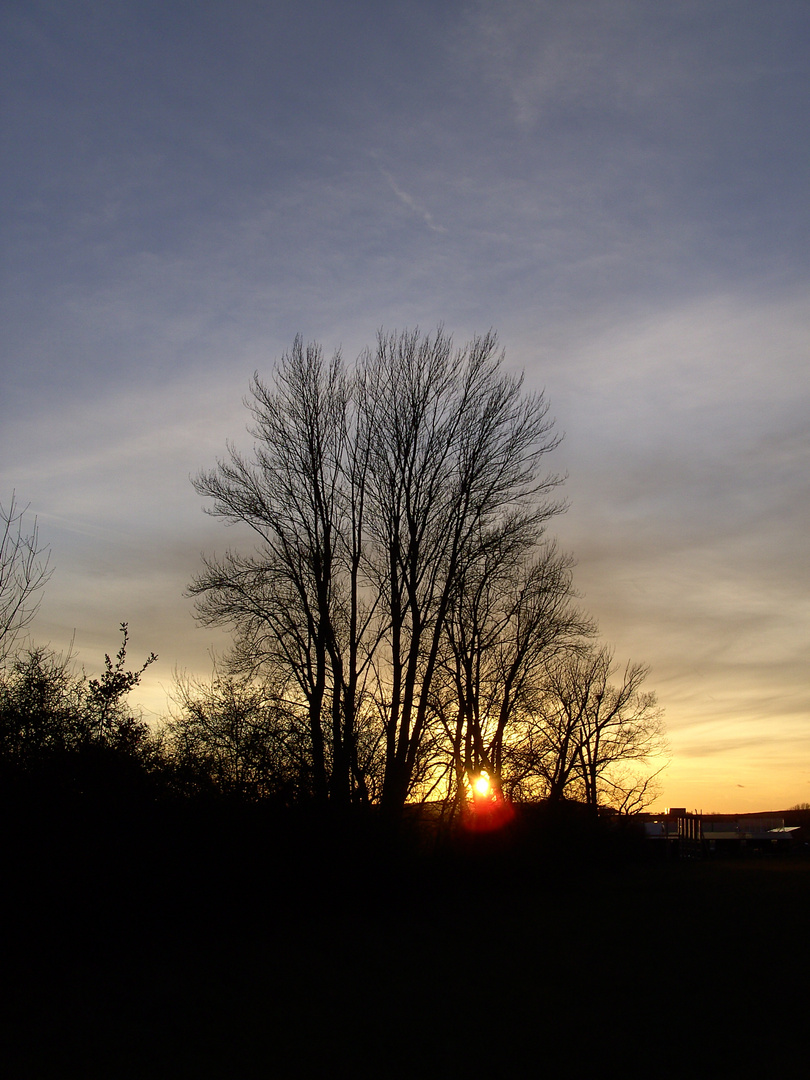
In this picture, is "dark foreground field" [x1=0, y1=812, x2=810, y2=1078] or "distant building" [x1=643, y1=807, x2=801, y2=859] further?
"distant building" [x1=643, y1=807, x2=801, y2=859]

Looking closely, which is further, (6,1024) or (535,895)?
(535,895)

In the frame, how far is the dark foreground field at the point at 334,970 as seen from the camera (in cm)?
678

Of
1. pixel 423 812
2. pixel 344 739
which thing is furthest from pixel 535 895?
pixel 344 739

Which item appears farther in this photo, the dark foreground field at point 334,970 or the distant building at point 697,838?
the distant building at point 697,838

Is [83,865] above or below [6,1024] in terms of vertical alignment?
above

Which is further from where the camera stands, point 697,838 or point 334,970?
point 697,838

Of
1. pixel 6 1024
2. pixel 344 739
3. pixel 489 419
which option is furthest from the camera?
pixel 489 419

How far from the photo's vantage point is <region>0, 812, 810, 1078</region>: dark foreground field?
6.78 metres

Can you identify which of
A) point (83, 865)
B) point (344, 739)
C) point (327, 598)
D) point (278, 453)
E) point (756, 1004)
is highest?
point (278, 453)

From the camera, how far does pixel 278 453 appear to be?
64.2 feet

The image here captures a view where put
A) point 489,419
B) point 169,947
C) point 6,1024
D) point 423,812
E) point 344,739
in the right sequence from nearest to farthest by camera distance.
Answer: point 6,1024 < point 169,947 < point 344,739 < point 423,812 < point 489,419

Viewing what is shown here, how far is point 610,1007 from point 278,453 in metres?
14.0

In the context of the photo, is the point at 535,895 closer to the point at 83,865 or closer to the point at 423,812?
the point at 423,812

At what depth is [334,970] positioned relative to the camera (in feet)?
32.3
